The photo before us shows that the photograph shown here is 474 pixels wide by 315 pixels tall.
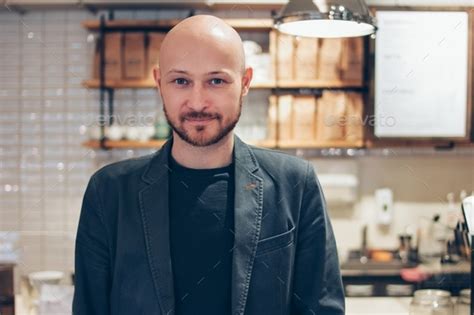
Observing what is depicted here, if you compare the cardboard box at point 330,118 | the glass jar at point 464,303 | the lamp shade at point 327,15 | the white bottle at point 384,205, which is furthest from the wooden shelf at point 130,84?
the glass jar at point 464,303

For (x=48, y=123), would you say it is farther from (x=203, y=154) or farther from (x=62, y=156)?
(x=203, y=154)

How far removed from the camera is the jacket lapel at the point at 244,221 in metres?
1.37

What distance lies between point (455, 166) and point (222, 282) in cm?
295

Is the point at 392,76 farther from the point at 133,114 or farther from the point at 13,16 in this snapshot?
the point at 13,16

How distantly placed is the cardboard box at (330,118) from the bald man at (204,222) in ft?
7.16

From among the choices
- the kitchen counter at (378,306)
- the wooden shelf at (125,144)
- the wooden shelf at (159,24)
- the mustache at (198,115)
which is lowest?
the kitchen counter at (378,306)

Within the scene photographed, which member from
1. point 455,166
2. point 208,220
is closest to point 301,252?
point 208,220

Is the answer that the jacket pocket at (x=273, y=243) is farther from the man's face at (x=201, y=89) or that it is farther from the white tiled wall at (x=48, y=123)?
the white tiled wall at (x=48, y=123)

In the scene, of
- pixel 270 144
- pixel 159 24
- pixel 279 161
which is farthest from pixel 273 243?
pixel 159 24

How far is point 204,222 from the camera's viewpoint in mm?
1391

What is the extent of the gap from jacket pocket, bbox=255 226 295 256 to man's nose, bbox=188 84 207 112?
326 millimetres

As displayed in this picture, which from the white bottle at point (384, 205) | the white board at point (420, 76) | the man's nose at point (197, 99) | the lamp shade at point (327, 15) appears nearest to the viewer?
the man's nose at point (197, 99)

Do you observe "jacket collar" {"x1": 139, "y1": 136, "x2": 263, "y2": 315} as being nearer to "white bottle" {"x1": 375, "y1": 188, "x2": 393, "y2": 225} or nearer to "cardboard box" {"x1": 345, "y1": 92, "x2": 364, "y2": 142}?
"cardboard box" {"x1": 345, "y1": 92, "x2": 364, "y2": 142}

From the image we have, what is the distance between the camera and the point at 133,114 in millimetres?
3910
